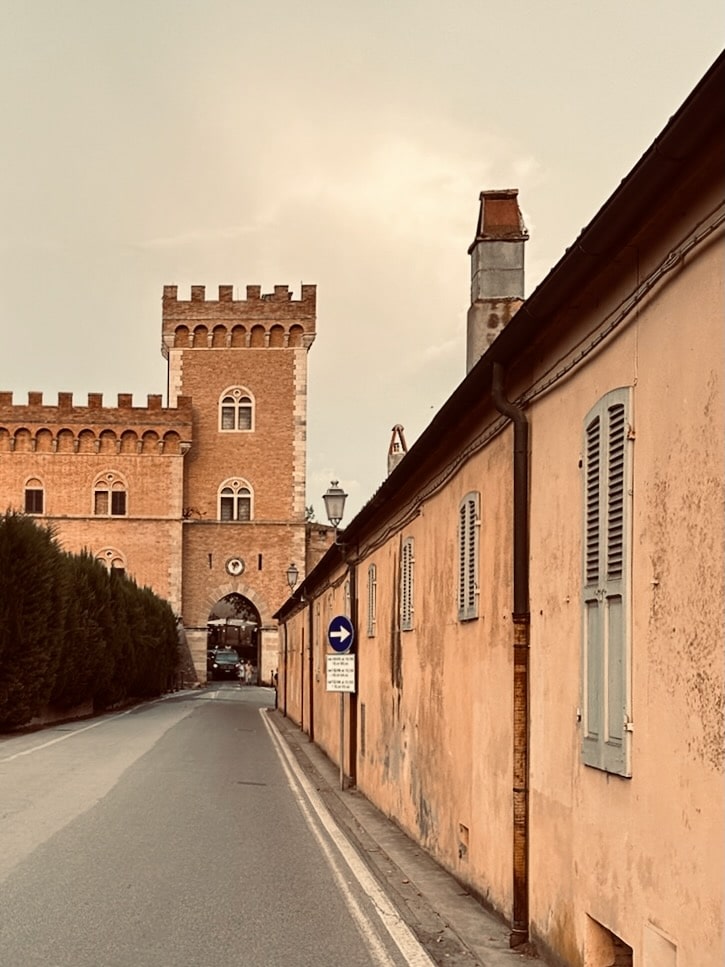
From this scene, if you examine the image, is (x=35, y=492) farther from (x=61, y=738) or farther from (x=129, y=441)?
(x=61, y=738)

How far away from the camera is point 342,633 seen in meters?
18.3

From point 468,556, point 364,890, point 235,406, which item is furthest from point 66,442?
point 364,890

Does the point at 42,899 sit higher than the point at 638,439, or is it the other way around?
the point at 638,439

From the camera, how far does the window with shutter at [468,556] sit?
32.1 ft

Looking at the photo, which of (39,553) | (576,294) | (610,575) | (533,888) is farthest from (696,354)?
(39,553)

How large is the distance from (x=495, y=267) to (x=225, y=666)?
7483 centimetres

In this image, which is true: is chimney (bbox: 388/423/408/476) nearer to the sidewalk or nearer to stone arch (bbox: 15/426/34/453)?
the sidewalk

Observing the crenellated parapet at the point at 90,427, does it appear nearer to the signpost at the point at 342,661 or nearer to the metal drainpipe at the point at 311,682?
the metal drainpipe at the point at 311,682

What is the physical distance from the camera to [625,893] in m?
5.72

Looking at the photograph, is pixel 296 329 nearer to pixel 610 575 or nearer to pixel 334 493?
pixel 334 493

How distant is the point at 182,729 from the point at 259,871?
21992 mm

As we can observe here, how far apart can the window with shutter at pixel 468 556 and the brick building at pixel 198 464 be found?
210 ft

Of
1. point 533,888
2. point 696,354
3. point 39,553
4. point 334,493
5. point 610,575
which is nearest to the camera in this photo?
point 696,354

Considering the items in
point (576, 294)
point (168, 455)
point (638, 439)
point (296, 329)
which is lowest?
point (638, 439)
